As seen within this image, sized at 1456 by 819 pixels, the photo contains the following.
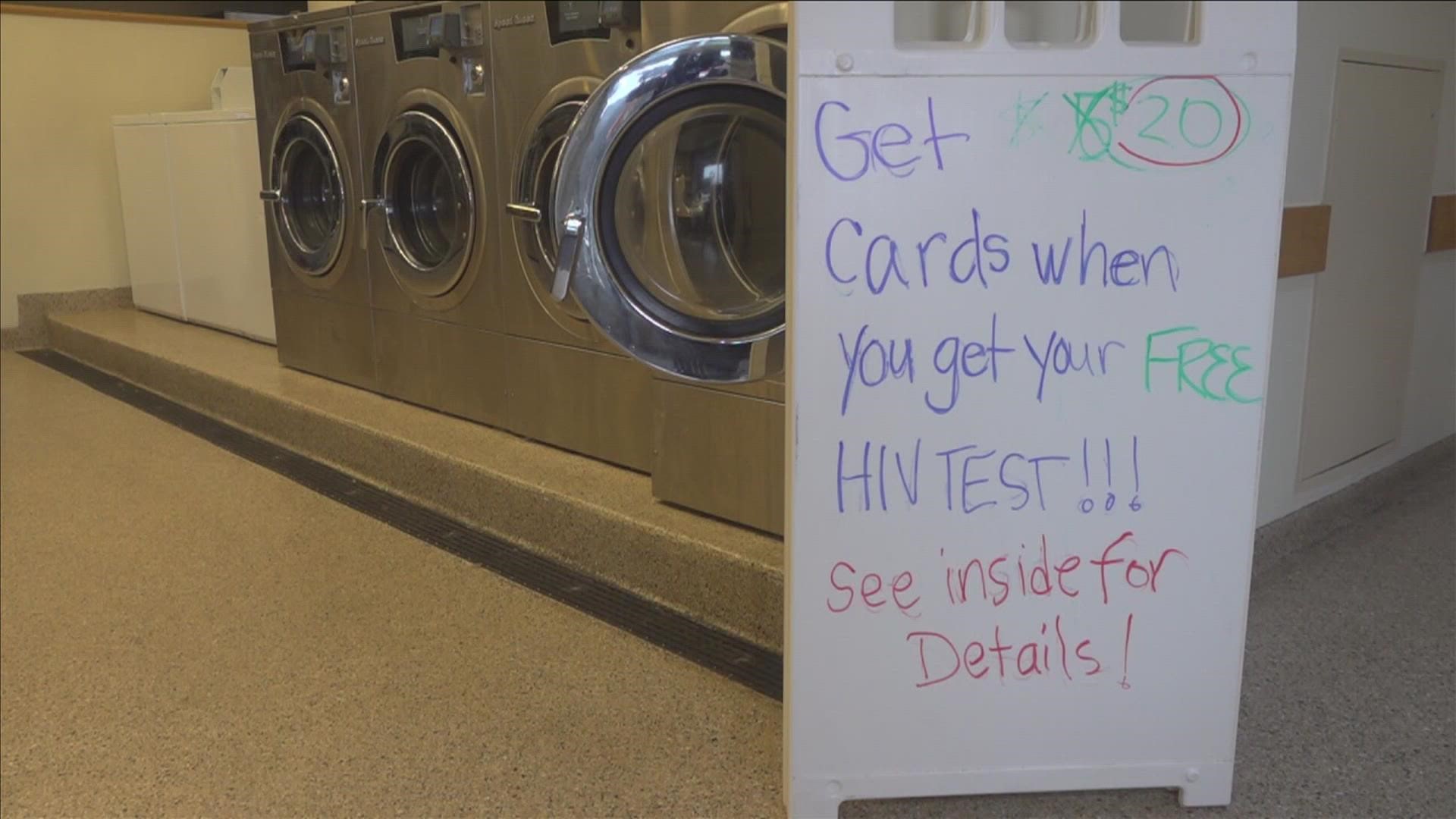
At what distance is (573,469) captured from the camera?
246cm

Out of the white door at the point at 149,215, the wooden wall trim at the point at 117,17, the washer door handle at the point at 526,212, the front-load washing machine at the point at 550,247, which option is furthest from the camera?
the wooden wall trim at the point at 117,17

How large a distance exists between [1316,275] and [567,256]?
128cm

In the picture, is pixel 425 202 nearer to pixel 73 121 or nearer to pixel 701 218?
pixel 701 218

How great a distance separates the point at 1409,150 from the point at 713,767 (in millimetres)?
1718

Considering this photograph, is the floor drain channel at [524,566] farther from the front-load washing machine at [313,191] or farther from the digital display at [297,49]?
the digital display at [297,49]

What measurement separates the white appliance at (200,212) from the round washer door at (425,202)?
1022 mm

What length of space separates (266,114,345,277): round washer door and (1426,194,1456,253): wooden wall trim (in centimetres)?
262

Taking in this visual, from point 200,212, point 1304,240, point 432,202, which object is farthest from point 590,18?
point 200,212

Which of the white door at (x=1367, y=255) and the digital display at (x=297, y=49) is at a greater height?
the digital display at (x=297, y=49)

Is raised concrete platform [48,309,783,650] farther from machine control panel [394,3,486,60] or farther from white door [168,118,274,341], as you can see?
machine control panel [394,3,486,60]

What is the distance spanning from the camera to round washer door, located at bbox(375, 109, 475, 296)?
266 centimetres

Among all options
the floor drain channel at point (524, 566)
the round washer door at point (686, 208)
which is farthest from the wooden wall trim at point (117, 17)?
the round washer door at point (686, 208)

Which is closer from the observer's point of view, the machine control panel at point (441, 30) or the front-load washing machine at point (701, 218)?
the front-load washing machine at point (701, 218)

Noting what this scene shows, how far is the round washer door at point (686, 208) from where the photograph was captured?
1650mm
